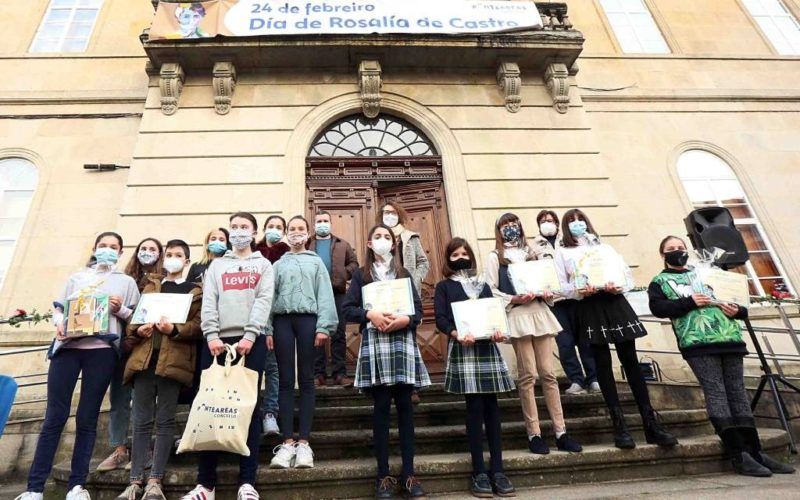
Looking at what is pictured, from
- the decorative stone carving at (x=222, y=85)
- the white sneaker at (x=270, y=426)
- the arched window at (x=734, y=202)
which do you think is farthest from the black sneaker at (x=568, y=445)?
the decorative stone carving at (x=222, y=85)

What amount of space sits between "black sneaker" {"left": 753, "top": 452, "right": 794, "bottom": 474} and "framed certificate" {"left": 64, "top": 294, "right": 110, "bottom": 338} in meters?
5.75

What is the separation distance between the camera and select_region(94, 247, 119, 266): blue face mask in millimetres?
3811

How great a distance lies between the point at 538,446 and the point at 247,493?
241cm

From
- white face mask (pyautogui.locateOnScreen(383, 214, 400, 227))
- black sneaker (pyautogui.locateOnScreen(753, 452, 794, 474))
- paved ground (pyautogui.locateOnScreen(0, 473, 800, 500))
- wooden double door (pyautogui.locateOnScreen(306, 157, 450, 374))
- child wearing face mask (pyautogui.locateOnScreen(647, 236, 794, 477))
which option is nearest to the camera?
paved ground (pyautogui.locateOnScreen(0, 473, 800, 500))

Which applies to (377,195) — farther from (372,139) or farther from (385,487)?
(385,487)

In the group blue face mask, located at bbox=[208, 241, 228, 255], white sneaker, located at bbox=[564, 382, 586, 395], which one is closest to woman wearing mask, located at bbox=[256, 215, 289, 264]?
blue face mask, located at bbox=[208, 241, 228, 255]

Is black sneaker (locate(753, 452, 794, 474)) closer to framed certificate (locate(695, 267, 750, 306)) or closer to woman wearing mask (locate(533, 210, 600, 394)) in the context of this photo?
framed certificate (locate(695, 267, 750, 306))

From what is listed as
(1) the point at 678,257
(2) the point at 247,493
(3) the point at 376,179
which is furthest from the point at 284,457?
(3) the point at 376,179

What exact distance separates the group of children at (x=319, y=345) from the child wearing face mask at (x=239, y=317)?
0.03 ft

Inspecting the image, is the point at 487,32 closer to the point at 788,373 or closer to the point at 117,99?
the point at 117,99

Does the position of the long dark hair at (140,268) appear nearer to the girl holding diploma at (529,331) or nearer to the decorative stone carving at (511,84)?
the girl holding diploma at (529,331)

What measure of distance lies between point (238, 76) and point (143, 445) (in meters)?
6.74

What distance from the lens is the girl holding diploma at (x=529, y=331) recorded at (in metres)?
3.75

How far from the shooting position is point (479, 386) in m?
3.34
